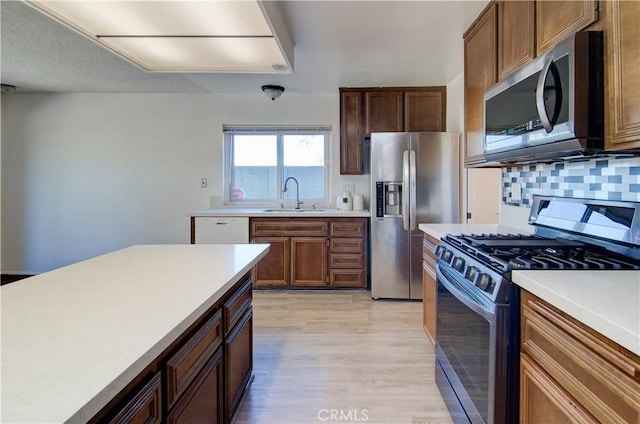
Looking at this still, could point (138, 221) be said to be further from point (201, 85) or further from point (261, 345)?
point (261, 345)

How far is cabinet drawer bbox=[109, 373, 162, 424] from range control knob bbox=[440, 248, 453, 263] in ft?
4.46

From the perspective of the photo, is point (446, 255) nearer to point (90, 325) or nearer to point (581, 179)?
point (581, 179)

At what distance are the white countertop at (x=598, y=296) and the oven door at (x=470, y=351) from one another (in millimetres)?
187

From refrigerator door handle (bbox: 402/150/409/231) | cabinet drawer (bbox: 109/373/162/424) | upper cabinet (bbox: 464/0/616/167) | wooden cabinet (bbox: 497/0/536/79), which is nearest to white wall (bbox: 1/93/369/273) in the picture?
refrigerator door handle (bbox: 402/150/409/231)

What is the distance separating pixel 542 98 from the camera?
133cm

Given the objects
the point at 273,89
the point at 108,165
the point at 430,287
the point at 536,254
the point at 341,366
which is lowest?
the point at 341,366

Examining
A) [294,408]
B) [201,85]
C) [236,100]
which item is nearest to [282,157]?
[236,100]

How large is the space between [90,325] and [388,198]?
302 centimetres

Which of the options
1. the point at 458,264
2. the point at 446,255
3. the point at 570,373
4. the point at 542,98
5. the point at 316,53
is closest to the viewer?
the point at 570,373

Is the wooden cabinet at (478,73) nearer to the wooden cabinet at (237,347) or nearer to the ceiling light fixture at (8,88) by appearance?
the wooden cabinet at (237,347)

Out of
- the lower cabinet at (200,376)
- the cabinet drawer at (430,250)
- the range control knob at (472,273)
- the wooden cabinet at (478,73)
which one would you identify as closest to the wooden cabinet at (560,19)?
the wooden cabinet at (478,73)

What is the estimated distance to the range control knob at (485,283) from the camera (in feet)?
4.01

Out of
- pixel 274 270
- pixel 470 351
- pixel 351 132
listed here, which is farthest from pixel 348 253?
pixel 470 351

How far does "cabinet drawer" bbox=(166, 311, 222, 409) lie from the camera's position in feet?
3.07
